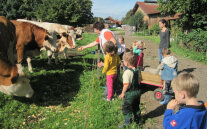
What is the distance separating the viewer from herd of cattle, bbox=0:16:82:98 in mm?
3400

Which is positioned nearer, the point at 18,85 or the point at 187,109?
the point at 187,109

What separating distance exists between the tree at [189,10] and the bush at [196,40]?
6.44 ft

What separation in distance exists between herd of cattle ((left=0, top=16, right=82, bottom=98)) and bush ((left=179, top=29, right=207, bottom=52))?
29.9 feet

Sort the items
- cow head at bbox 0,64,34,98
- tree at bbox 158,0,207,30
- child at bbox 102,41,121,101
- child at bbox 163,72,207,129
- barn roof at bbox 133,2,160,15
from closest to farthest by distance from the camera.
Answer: child at bbox 163,72,207,129
cow head at bbox 0,64,34,98
child at bbox 102,41,121,101
tree at bbox 158,0,207,30
barn roof at bbox 133,2,160,15

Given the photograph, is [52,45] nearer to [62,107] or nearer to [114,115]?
[62,107]

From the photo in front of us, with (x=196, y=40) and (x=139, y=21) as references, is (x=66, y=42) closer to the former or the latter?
(x=196, y=40)

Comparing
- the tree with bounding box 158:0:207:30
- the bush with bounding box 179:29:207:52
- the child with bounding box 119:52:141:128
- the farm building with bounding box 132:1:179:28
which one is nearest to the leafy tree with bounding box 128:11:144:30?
the farm building with bounding box 132:1:179:28

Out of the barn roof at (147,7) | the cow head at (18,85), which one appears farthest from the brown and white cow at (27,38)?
the barn roof at (147,7)

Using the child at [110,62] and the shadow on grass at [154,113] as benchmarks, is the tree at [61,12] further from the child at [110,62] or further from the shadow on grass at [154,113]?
the shadow on grass at [154,113]

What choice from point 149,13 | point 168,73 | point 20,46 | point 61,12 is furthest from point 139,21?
point 168,73

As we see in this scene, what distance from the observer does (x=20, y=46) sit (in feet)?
20.8

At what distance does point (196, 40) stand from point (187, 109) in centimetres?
1271

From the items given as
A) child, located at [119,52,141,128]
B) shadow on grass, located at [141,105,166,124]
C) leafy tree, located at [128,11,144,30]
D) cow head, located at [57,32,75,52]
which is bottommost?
shadow on grass, located at [141,105,166,124]

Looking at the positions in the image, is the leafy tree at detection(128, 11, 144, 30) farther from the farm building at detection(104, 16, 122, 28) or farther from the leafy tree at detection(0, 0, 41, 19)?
the farm building at detection(104, 16, 122, 28)
